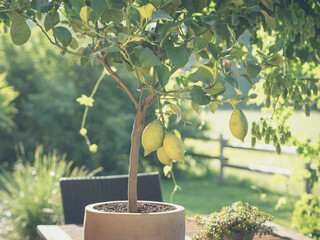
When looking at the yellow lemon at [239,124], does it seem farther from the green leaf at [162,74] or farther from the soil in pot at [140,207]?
the soil in pot at [140,207]

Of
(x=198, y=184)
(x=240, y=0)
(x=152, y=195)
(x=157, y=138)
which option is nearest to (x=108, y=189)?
(x=152, y=195)

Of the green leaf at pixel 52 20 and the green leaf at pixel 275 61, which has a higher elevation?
the green leaf at pixel 52 20

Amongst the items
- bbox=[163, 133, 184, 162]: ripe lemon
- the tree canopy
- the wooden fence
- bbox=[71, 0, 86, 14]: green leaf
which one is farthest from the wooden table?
the wooden fence

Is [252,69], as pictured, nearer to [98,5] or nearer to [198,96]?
[198,96]

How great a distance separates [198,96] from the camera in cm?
86

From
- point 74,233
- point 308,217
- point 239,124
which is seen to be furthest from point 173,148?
point 308,217

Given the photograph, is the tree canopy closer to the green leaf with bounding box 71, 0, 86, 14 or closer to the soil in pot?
the green leaf with bounding box 71, 0, 86, 14

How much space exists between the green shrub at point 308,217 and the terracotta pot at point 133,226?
5.32 feet

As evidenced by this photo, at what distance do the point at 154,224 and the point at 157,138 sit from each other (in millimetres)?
215

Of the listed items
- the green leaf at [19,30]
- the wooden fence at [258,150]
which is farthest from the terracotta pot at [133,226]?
the wooden fence at [258,150]

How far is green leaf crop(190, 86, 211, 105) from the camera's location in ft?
2.81

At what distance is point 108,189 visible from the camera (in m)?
2.11

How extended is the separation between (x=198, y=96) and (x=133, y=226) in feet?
1.18

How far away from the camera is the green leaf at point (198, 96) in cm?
85
